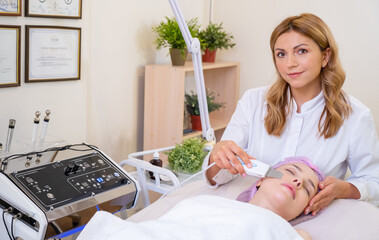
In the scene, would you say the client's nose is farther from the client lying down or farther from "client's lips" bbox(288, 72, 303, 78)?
"client's lips" bbox(288, 72, 303, 78)

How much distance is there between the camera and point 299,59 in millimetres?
1497

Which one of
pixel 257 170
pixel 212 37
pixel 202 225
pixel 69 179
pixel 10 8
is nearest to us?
pixel 202 225

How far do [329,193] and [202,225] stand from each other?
0.51 metres

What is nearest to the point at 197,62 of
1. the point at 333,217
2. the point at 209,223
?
the point at 333,217

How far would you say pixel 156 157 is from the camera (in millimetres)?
1986

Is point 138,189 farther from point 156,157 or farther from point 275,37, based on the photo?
point 275,37

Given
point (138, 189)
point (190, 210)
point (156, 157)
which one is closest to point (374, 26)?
point (156, 157)

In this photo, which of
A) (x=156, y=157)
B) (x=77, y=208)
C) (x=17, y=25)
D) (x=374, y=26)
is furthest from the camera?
(x=374, y=26)

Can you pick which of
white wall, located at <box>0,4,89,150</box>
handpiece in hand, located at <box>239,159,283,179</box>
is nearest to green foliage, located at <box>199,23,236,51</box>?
white wall, located at <box>0,4,89,150</box>

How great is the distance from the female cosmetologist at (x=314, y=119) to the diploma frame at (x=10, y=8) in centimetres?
93

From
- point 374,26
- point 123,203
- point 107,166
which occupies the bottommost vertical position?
point 123,203

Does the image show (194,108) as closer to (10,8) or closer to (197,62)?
(197,62)

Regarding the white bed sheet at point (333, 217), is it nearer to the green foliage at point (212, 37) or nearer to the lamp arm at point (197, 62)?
the lamp arm at point (197, 62)

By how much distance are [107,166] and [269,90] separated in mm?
642
